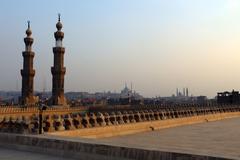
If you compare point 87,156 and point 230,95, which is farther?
point 230,95

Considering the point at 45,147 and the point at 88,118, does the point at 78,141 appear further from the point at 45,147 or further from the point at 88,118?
the point at 88,118

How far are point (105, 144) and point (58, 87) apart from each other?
39.1m

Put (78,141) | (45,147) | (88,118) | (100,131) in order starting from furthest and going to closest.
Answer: (88,118) < (100,131) < (45,147) < (78,141)

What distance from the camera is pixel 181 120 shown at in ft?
80.4

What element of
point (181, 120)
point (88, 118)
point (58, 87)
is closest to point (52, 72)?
point (58, 87)

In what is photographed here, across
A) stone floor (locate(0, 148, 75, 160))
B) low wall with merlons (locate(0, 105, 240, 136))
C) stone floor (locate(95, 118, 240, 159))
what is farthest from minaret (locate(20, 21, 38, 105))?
stone floor (locate(0, 148, 75, 160))

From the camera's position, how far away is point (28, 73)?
49.1 metres

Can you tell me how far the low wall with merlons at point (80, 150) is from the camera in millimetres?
7707

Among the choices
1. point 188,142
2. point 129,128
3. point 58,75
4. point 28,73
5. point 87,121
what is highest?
point 28,73

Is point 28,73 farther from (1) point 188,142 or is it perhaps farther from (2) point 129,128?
(1) point 188,142

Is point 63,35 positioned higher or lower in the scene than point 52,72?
higher

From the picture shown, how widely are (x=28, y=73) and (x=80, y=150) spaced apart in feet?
136

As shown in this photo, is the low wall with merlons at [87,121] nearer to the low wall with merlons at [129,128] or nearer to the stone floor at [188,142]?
the low wall with merlons at [129,128]

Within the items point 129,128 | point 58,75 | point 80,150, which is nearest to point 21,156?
point 80,150
